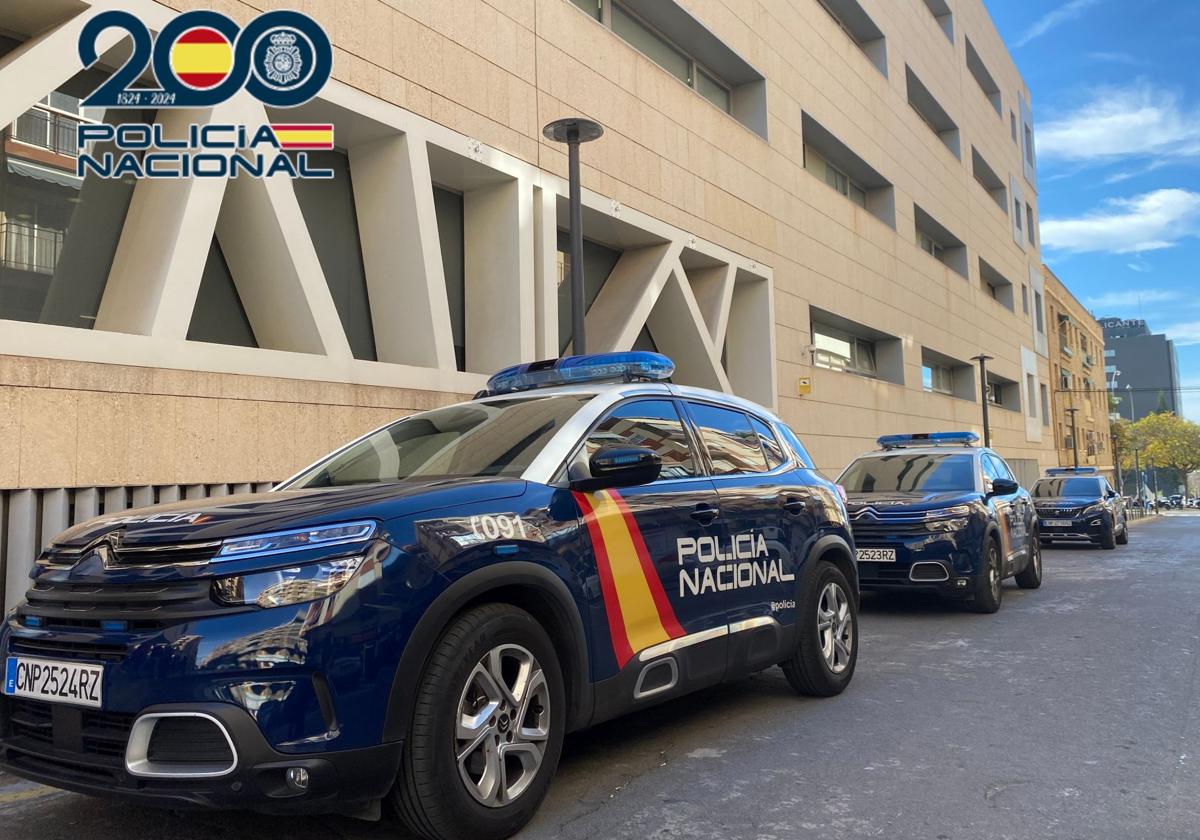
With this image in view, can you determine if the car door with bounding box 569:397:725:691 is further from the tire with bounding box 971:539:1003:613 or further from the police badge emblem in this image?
the police badge emblem

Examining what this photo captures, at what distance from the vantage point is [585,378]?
16.8 ft

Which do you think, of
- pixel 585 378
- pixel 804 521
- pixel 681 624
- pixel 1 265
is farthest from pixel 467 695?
pixel 1 265

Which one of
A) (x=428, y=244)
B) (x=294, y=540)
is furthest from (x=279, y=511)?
(x=428, y=244)

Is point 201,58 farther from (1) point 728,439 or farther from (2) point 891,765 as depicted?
(2) point 891,765

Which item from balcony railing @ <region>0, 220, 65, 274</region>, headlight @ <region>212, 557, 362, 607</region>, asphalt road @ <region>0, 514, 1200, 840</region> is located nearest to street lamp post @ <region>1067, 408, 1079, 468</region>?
asphalt road @ <region>0, 514, 1200, 840</region>

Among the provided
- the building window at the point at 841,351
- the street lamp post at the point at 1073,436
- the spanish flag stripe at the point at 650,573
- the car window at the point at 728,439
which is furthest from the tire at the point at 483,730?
the street lamp post at the point at 1073,436

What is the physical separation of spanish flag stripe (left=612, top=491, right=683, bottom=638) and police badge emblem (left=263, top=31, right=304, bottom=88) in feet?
23.1

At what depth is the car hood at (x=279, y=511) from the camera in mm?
3041

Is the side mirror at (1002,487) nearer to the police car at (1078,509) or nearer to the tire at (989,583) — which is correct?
the tire at (989,583)

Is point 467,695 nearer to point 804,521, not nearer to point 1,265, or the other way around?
point 804,521

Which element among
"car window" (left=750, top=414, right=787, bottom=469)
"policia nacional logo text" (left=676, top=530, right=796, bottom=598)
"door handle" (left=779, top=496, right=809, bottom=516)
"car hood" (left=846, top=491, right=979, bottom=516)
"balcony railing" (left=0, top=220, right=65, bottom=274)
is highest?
"balcony railing" (left=0, top=220, right=65, bottom=274)

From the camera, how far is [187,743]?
282 centimetres

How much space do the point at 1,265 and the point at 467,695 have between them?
22.1 feet

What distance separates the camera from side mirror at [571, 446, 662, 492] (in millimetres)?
3785
